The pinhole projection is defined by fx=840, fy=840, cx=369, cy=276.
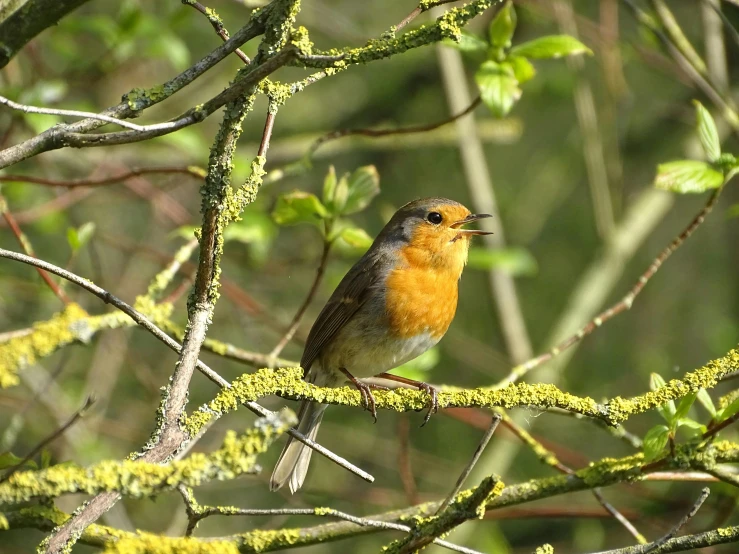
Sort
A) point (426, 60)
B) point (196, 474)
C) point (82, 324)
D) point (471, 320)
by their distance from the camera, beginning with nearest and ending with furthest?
point (196, 474) < point (82, 324) < point (426, 60) < point (471, 320)

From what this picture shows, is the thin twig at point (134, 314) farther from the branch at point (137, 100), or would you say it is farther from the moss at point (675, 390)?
the moss at point (675, 390)

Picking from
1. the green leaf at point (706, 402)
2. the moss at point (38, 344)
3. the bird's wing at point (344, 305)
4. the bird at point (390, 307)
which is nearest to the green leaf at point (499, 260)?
the bird at point (390, 307)

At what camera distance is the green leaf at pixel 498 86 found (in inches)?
115

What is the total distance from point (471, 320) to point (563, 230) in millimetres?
1258

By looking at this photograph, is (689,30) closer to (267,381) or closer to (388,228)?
(388,228)

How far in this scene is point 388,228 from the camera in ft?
13.8

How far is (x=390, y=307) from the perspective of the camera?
3.82 m

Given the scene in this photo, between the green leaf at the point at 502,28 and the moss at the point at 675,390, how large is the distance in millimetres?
1371

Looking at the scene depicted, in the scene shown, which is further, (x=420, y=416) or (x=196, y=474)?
(x=420, y=416)

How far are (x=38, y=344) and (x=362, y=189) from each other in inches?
67.6

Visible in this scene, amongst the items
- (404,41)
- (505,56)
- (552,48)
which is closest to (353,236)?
(505,56)

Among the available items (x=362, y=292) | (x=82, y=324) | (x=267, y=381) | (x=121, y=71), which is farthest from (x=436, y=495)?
(x=82, y=324)

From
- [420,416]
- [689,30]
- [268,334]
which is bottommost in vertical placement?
[420,416]

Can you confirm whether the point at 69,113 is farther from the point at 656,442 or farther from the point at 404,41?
the point at 656,442
